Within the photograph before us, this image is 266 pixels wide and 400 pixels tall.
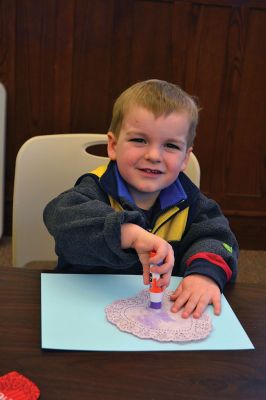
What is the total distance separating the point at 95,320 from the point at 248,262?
1.85m

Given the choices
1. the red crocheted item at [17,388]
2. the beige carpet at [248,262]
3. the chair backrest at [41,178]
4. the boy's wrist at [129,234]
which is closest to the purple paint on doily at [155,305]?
the boy's wrist at [129,234]

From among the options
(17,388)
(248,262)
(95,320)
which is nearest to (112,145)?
(95,320)

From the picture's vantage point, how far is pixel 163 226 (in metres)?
1.07

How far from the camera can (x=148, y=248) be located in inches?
31.9

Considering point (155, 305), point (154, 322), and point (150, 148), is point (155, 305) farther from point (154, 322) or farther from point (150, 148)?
point (150, 148)

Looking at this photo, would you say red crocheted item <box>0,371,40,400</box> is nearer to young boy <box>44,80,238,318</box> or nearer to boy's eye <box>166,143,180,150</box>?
young boy <box>44,80,238,318</box>

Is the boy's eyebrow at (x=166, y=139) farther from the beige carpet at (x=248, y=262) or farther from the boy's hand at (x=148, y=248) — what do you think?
the beige carpet at (x=248, y=262)

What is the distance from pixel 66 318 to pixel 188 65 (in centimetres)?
172

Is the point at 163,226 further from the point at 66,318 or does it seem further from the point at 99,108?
the point at 99,108

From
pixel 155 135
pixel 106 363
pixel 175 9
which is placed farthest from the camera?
pixel 175 9

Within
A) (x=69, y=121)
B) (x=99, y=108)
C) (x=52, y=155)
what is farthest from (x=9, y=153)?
(x=52, y=155)

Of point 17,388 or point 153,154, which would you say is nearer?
point 17,388

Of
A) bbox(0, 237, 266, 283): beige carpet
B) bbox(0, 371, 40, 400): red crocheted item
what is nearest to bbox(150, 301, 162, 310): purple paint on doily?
bbox(0, 371, 40, 400): red crocheted item

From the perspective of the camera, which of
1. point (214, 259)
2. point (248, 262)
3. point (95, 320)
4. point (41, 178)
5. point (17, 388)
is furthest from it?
point (248, 262)
